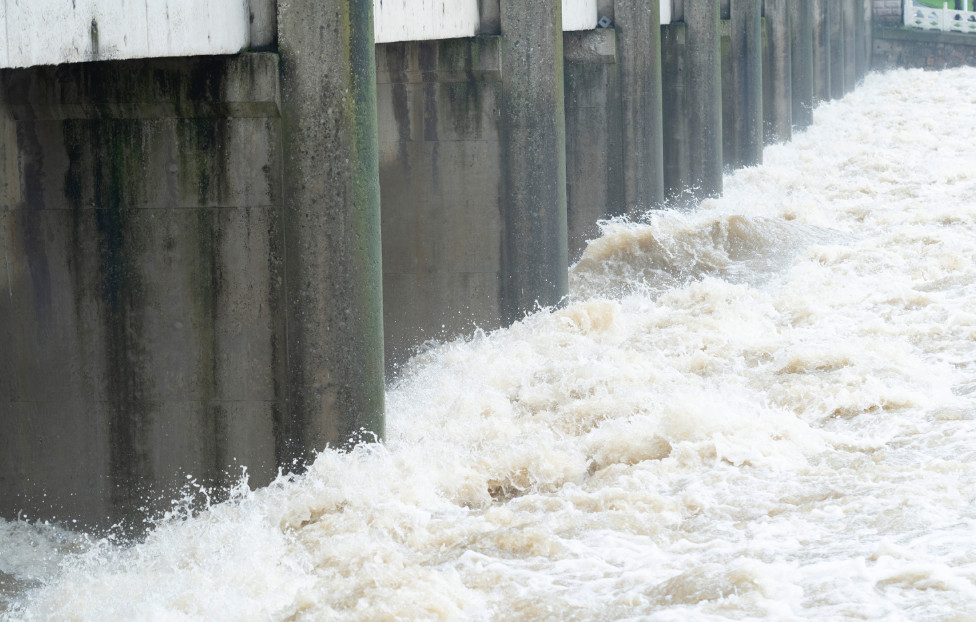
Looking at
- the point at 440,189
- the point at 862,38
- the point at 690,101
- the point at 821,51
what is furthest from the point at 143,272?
the point at 862,38

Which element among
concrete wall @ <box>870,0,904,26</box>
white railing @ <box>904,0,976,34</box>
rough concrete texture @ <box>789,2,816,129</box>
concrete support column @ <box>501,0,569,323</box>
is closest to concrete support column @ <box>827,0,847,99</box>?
rough concrete texture @ <box>789,2,816,129</box>

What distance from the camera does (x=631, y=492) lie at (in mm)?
5941

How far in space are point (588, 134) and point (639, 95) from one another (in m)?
0.94

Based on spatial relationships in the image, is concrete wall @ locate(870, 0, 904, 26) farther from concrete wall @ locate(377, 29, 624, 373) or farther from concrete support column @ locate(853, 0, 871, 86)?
concrete wall @ locate(377, 29, 624, 373)

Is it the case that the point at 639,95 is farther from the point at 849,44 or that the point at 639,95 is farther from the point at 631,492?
the point at 849,44

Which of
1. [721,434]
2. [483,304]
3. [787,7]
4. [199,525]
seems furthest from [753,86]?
[199,525]

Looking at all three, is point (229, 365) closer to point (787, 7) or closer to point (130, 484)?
point (130, 484)

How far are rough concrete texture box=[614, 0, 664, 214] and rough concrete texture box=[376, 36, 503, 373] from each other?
400 cm

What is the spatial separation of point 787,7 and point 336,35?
20767 mm

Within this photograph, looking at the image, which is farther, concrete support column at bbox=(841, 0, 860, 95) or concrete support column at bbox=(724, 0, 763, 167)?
concrete support column at bbox=(841, 0, 860, 95)

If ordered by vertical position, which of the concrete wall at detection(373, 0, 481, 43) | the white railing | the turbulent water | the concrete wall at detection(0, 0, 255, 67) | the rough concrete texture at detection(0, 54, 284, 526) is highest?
the white railing

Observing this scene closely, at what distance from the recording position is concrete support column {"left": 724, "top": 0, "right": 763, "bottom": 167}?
2023 centimetres

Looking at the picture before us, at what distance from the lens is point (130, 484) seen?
6367 millimetres

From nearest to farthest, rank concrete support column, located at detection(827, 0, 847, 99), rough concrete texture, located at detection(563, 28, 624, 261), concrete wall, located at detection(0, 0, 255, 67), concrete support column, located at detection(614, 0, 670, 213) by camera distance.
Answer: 1. concrete wall, located at detection(0, 0, 255, 67)
2. rough concrete texture, located at detection(563, 28, 624, 261)
3. concrete support column, located at detection(614, 0, 670, 213)
4. concrete support column, located at detection(827, 0, 847, 99)
